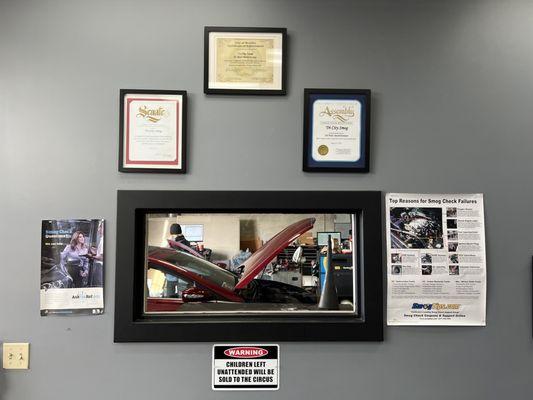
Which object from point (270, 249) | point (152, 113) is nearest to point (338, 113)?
point (270, 249)

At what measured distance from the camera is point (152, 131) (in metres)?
1.62

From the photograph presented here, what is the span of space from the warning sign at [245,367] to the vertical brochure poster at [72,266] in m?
0.54

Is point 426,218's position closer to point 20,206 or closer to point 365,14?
point 365,14

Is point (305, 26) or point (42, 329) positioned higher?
point (305, 26)

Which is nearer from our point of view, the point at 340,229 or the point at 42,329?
the point at 42,329

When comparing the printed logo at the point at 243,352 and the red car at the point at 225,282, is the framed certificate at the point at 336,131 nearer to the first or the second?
the red car at the point at 225,282

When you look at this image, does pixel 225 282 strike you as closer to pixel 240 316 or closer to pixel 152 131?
pixel 240 316

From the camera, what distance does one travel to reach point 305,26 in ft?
5.47

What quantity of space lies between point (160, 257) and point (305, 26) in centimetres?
119

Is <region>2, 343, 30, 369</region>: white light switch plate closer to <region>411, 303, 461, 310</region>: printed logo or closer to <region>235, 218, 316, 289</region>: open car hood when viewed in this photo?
<region>235, 218, 316, 289</region>: open car hood

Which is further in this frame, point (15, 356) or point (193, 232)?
point (193, 232)

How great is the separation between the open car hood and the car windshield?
0.16 feet

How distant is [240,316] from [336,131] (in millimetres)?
893

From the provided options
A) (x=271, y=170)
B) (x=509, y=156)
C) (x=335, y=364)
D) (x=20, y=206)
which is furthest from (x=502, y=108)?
(x=20, y=206)
